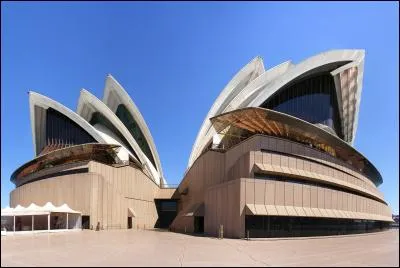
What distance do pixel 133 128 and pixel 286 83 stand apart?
82.0 feet

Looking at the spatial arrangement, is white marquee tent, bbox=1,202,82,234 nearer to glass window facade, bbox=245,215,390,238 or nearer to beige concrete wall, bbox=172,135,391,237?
beige concrete wall, bbox=172,135,391,237

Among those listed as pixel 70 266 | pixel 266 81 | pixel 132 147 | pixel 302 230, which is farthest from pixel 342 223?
pixel 132 147

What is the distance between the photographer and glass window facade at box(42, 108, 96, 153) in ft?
157

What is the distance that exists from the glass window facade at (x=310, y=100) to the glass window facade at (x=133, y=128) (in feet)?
71.4

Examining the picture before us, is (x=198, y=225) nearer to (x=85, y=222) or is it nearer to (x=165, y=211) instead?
(x=85, y=222)

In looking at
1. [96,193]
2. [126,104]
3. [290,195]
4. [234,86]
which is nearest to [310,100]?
[234,86]

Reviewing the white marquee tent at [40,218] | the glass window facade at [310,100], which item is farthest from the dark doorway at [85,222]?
the glass window facade at [310,100]

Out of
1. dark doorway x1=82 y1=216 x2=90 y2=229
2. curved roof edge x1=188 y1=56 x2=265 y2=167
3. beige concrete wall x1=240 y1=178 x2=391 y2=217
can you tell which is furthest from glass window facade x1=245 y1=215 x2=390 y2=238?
curved roof edge x1=188 y1=56 x2=265 y2=167

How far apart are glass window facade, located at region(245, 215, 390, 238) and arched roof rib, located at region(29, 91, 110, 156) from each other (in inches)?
1117

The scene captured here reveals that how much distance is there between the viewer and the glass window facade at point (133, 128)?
2110 inches

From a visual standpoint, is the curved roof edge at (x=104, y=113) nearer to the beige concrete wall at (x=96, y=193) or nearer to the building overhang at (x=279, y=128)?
the beige concrete wall at (x=96, y=193)

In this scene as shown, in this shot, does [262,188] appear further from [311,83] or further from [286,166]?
[311,83]

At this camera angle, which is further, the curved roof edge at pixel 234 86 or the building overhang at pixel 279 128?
the curved roof edge at pixel 234 86

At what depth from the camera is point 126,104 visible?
170 feet
